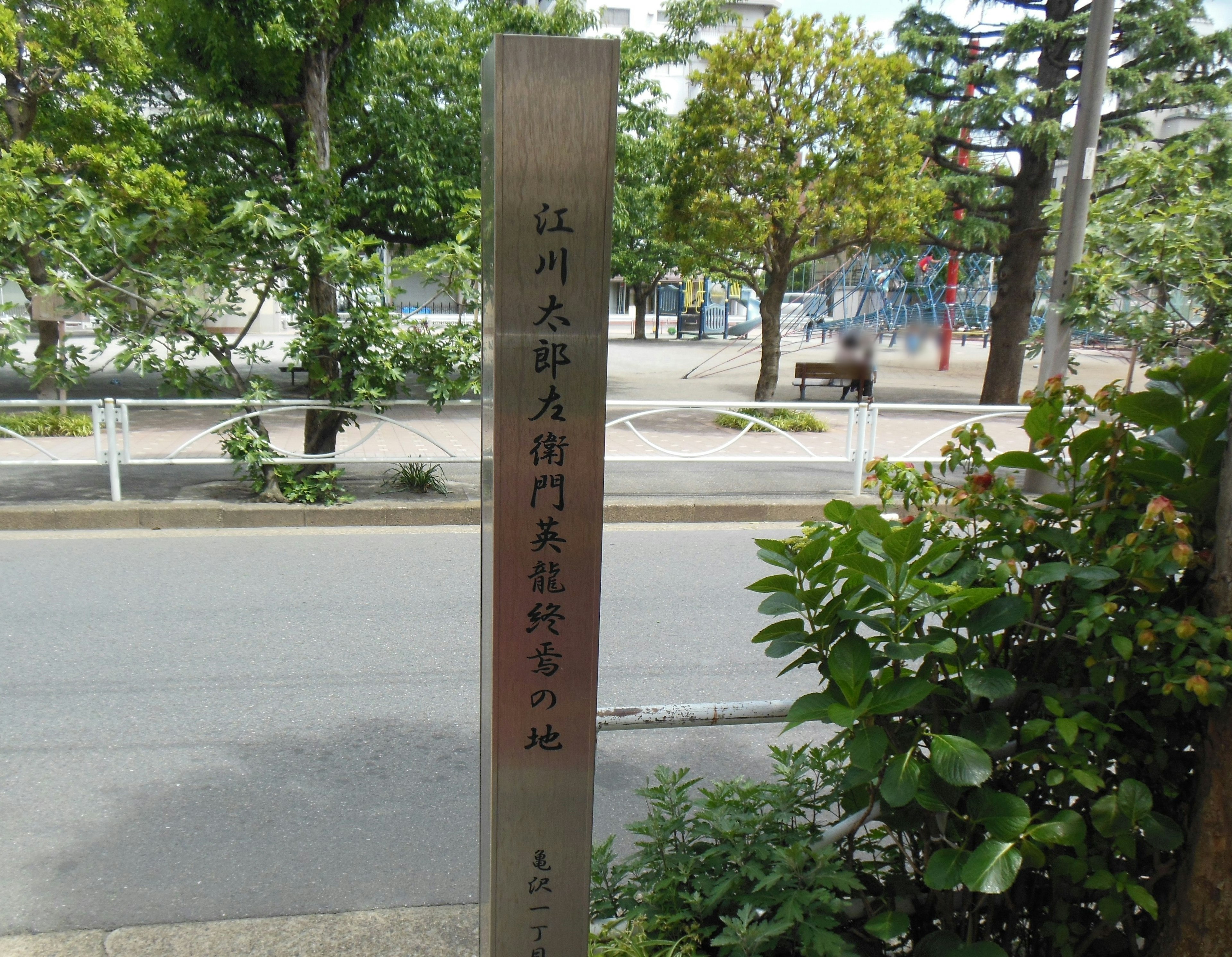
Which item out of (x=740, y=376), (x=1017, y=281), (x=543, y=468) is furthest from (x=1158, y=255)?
(x=740, y=376)

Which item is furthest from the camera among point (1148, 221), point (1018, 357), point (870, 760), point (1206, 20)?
point (1018, 357)

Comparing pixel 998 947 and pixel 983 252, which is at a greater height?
pixel 983 252

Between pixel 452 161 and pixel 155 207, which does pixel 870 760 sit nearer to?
pixel 155 207

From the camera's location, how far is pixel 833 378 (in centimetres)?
1730

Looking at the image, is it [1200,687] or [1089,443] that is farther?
[1089,443]

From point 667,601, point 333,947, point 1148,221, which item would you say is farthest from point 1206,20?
point 333,947

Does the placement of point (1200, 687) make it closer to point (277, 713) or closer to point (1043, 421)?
point (1043, 421)

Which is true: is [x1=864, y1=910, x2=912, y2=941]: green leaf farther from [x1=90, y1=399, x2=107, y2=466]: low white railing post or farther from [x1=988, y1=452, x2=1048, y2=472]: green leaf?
[x1=90, y1=399, x2=107, y2=466]: low white railing post

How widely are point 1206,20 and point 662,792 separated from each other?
592 inches

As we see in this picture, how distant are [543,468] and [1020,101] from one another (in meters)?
14.0

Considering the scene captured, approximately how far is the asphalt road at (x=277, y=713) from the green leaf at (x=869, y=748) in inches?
75.0

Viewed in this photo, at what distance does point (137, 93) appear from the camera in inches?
525

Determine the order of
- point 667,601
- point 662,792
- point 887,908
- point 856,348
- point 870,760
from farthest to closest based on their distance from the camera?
1. point 856,348
2. point 667,601
3. point 662,792
4. point 887,908
5. point 870,760

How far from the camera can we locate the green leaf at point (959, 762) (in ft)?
6.07
